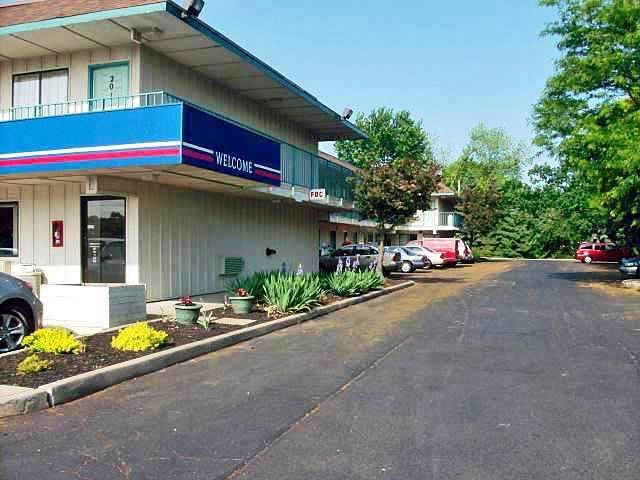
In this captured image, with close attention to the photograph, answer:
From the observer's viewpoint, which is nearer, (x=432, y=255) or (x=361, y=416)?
(x=361, y=416)

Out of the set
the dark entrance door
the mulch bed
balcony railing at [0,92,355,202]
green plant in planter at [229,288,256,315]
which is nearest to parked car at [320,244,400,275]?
balcony railing at [0,92,355,202]

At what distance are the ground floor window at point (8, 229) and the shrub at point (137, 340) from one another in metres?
8.34

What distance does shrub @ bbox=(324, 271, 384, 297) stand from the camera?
16.4m

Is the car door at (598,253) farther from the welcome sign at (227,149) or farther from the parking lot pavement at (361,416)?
the parking lot pavement at (361,416)

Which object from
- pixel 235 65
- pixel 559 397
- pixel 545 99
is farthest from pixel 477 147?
pixel 559 397

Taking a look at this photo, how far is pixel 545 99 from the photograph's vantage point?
83.3 ft

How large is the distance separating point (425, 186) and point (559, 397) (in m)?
16.4

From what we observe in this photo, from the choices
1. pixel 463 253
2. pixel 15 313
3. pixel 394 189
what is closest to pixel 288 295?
pixel 15 313

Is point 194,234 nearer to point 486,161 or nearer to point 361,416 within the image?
point 361,416

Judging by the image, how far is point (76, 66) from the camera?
1390 centimetres

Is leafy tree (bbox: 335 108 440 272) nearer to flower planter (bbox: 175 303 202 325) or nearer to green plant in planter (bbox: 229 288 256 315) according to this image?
green plant in planter (bbox: 229 288 256 315)

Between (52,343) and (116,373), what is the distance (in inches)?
48.4

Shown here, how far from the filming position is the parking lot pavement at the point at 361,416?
449cm

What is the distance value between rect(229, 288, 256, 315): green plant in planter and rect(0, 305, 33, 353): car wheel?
4.30 metres
